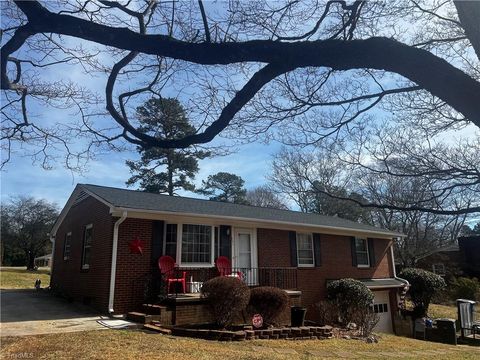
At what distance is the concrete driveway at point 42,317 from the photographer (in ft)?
28.8

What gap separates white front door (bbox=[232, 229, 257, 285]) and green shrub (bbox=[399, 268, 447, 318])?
8625 millimetres

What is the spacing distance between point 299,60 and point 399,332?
18184mm

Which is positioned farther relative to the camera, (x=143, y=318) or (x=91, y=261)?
(x=91, y=261)

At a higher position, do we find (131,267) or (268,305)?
(131,267)

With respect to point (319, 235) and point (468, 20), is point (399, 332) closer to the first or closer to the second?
point (319, 235)

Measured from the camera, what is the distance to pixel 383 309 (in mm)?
18594

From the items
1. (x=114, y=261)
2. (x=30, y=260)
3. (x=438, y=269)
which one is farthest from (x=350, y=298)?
(x=30, y=260)

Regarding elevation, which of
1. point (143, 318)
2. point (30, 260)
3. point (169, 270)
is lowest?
point (143, 318)

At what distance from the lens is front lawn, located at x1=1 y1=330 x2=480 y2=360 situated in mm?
6809

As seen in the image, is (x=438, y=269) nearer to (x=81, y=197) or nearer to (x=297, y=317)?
(x=297, y=317)

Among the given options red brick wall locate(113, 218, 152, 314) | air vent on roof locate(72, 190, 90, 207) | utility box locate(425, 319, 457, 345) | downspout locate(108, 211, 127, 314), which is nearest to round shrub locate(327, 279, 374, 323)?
utility box locate(425, 319, 457, 345)

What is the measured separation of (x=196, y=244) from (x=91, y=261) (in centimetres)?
355

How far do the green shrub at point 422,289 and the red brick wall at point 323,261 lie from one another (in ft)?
5.84

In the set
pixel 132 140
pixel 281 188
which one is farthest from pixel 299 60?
pixel 281 188
